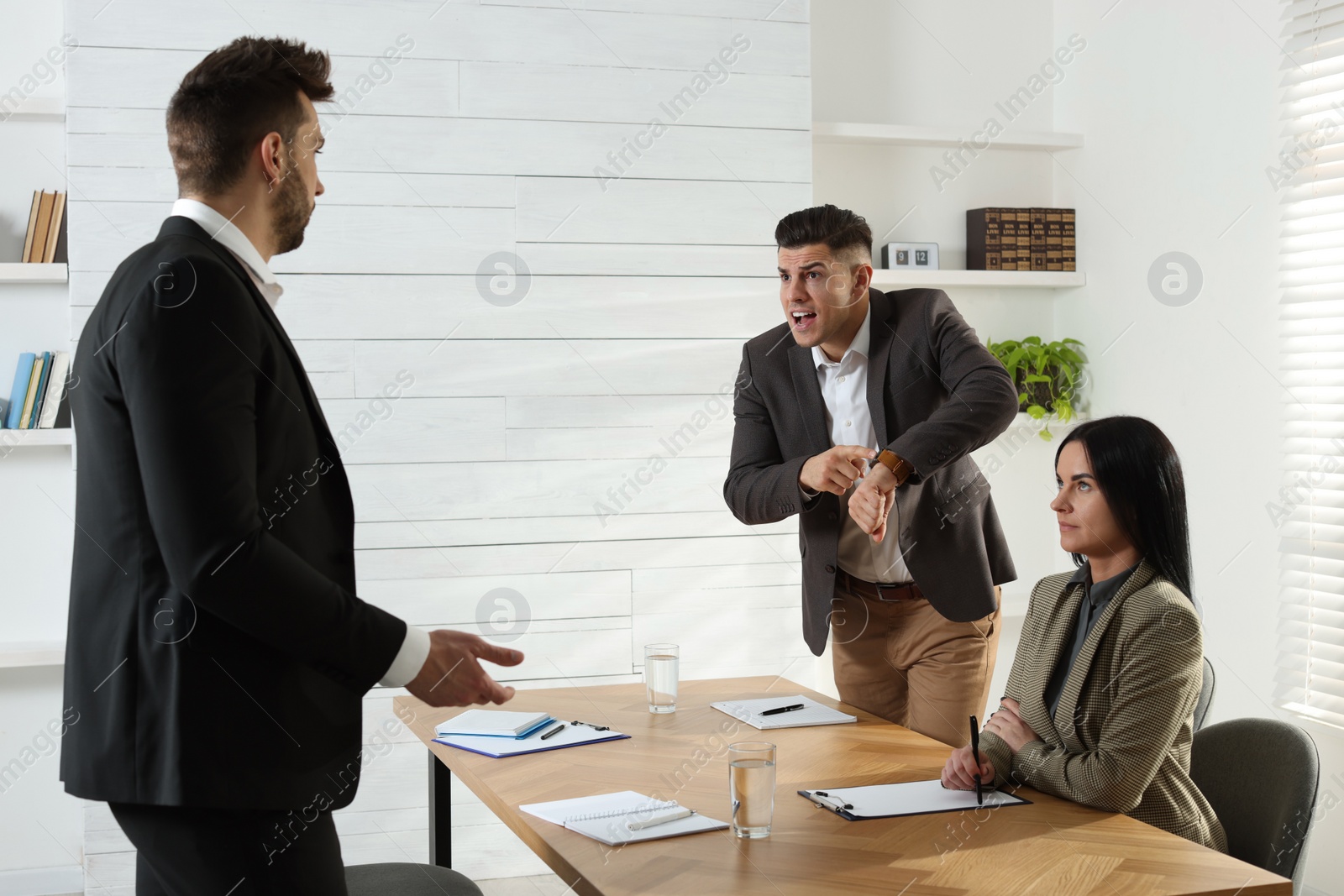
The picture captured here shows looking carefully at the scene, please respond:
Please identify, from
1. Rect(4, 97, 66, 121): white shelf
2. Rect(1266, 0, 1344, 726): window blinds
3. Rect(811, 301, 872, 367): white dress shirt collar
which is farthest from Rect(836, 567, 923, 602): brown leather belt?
Rect(4, 97, 66, 121): white shelf

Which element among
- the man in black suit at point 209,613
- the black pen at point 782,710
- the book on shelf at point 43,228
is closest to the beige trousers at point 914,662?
the black pen at point 782,710

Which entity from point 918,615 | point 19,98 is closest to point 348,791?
point 918,615

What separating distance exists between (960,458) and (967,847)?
1.24 meters

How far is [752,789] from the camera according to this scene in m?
1.49

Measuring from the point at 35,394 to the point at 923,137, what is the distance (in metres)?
3.04

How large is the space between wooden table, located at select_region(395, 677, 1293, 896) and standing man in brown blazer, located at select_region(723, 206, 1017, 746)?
490 mm

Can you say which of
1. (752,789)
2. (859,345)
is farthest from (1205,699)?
(752,789)

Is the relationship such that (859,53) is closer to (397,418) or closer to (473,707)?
(397,418)

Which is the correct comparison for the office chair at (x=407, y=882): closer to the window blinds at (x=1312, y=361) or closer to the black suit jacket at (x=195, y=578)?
the black suit jacket at (x=195, y=578)

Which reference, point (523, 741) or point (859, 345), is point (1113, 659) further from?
point (859, 345)

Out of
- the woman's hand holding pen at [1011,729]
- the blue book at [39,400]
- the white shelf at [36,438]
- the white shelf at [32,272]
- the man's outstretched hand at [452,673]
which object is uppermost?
the white shelf at [32,272]

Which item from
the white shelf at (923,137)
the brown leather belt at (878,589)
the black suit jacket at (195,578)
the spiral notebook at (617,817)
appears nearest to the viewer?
the black suit jacket at (195,578)

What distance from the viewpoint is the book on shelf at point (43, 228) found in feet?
11.3

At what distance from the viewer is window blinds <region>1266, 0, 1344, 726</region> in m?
3.19
